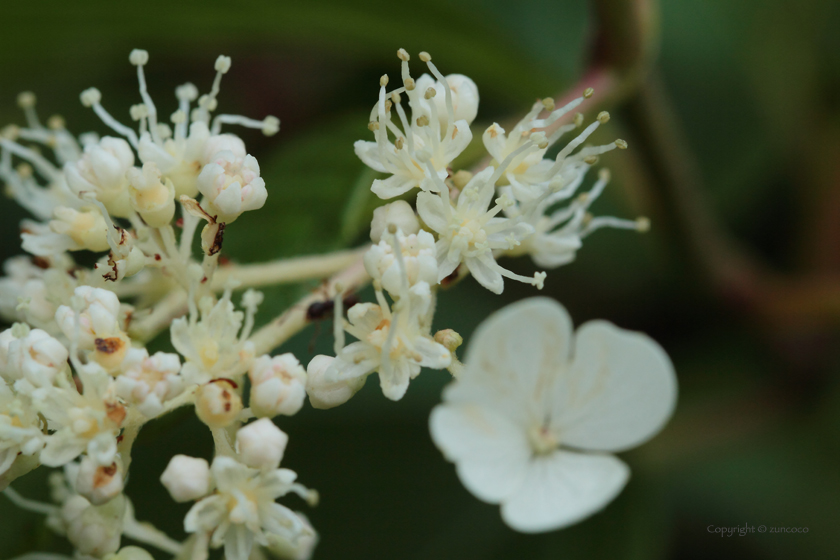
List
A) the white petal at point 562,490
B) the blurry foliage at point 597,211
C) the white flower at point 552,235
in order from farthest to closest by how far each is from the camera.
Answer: the blurry foliage at point 597,211 < the white flower at point 552,235 < the white petal at point 562,490

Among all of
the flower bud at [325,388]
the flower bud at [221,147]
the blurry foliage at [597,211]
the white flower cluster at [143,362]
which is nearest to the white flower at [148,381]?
the white flower cluster at [143,362]

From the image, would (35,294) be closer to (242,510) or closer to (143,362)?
(143,362)

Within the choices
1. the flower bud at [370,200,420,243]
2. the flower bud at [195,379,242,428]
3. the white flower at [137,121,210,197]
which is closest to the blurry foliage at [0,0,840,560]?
the white flower at [137,121,210,197]

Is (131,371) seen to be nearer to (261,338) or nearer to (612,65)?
(261,338)

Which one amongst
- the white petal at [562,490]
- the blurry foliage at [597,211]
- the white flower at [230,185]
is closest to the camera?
the white petal at [562,490]

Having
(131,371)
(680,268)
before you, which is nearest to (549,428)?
(131,371)

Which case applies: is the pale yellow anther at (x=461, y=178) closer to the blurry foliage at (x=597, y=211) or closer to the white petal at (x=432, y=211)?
the white petal at (x=432, y=211)
